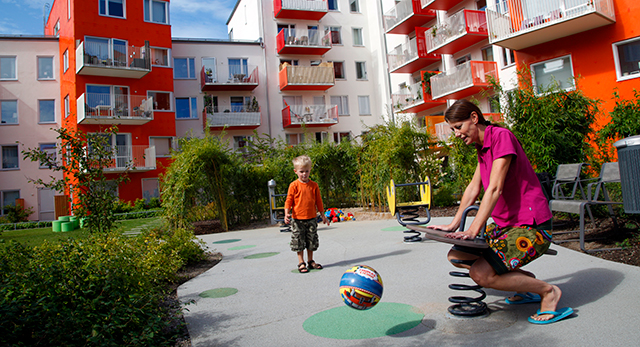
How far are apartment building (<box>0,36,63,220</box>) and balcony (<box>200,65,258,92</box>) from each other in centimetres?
1048

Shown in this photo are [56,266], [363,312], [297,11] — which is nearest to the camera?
[56,266]

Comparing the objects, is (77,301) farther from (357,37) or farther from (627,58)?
(357,37)

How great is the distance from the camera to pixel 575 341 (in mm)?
2930

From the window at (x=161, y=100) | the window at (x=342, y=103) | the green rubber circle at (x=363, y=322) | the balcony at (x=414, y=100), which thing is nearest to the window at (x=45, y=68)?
the window at (x=161, y=100)

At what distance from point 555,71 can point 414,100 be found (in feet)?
42.8

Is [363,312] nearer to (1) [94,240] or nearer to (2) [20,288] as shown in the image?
(2) [20,288]

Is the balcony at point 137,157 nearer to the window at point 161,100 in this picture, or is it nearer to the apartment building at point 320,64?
the window at point 161,100

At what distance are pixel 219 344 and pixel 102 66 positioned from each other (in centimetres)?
2758

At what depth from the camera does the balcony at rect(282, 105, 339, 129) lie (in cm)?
3241

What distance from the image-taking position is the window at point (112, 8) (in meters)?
27.7

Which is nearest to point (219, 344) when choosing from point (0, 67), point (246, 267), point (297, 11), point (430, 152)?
point (246, 267)

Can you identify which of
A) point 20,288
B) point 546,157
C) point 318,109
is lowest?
point 20,288

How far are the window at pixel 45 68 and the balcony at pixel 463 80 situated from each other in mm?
27218

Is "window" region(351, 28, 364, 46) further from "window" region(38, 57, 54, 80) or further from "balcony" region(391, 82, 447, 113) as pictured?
"window" region(38, 57, 54, 80)
